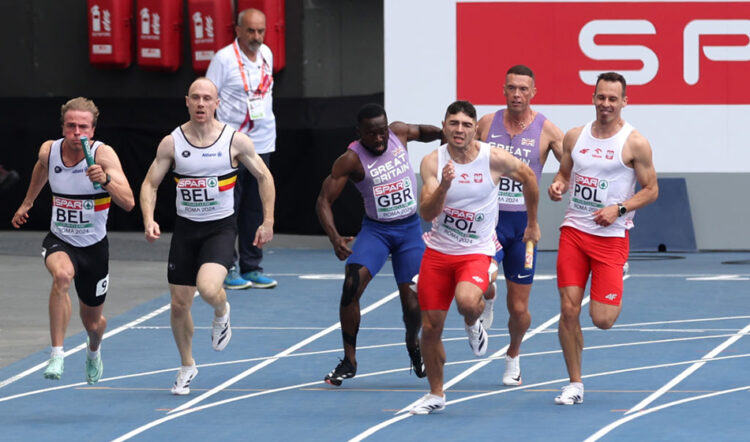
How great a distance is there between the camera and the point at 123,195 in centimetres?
962

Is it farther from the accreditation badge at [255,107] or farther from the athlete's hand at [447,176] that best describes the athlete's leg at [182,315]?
the accreditation badge at [255,107]

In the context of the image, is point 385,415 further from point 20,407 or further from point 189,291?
point 20,407

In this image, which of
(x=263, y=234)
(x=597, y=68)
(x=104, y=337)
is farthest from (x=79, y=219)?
(x=597, y=68)

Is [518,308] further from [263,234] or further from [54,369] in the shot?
[54,369]

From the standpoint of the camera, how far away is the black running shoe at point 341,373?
10406 millimetres

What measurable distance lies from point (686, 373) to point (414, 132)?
2764 mm

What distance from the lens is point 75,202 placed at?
32.4 ft

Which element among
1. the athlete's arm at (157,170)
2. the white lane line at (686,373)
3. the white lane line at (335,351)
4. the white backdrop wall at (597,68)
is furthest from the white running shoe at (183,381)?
the white backdrop wall at (597,68)

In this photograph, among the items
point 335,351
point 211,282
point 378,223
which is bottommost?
point 335,351

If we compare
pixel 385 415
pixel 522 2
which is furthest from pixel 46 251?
pixel 522 2

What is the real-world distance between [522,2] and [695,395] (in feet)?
31.9

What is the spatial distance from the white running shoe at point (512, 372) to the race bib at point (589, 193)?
132 cm

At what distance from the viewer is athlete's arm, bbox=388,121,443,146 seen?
35.8 feet

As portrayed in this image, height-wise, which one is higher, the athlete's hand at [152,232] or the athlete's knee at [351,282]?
the athlete's hand at [152,232]
